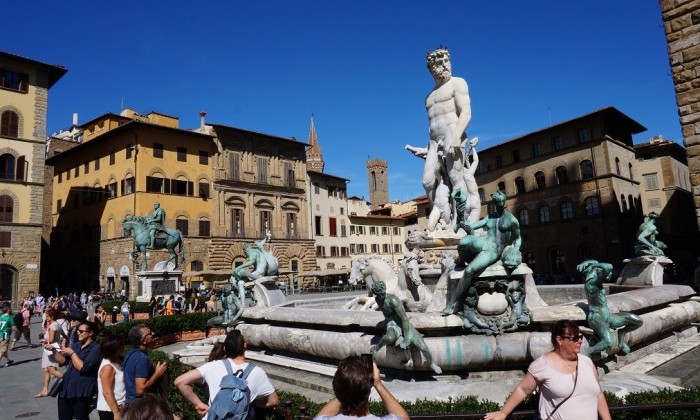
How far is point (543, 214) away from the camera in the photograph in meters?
42.8

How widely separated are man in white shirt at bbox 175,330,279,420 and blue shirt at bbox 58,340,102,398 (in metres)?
1.95

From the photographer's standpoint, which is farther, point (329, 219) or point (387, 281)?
point (329, 219)

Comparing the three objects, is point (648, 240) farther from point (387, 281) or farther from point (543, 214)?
point (543, 214)

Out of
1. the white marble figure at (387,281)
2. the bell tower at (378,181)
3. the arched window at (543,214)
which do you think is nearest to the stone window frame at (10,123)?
the white marble figure at (387,281)

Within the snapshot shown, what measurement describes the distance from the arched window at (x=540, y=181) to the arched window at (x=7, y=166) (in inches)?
1590

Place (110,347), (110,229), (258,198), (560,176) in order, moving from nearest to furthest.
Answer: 1. (110,347)
2. (110,229)
3. (560,176)
4. (258,198)

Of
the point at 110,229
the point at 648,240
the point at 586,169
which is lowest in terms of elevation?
the point at 648,240

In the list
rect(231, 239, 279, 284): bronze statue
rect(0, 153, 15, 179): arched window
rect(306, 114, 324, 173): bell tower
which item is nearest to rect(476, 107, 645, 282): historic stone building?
rect(231, 239, 279, 284): bronze statue

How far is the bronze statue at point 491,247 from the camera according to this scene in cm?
537

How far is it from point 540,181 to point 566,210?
3.72 metres

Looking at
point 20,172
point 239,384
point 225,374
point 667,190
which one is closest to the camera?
point 239,384

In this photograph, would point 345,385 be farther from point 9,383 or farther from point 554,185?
point 554,185

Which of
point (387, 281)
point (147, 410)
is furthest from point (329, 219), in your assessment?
point (147, 410)

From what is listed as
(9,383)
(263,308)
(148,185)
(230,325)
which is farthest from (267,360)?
→ (148,185)
